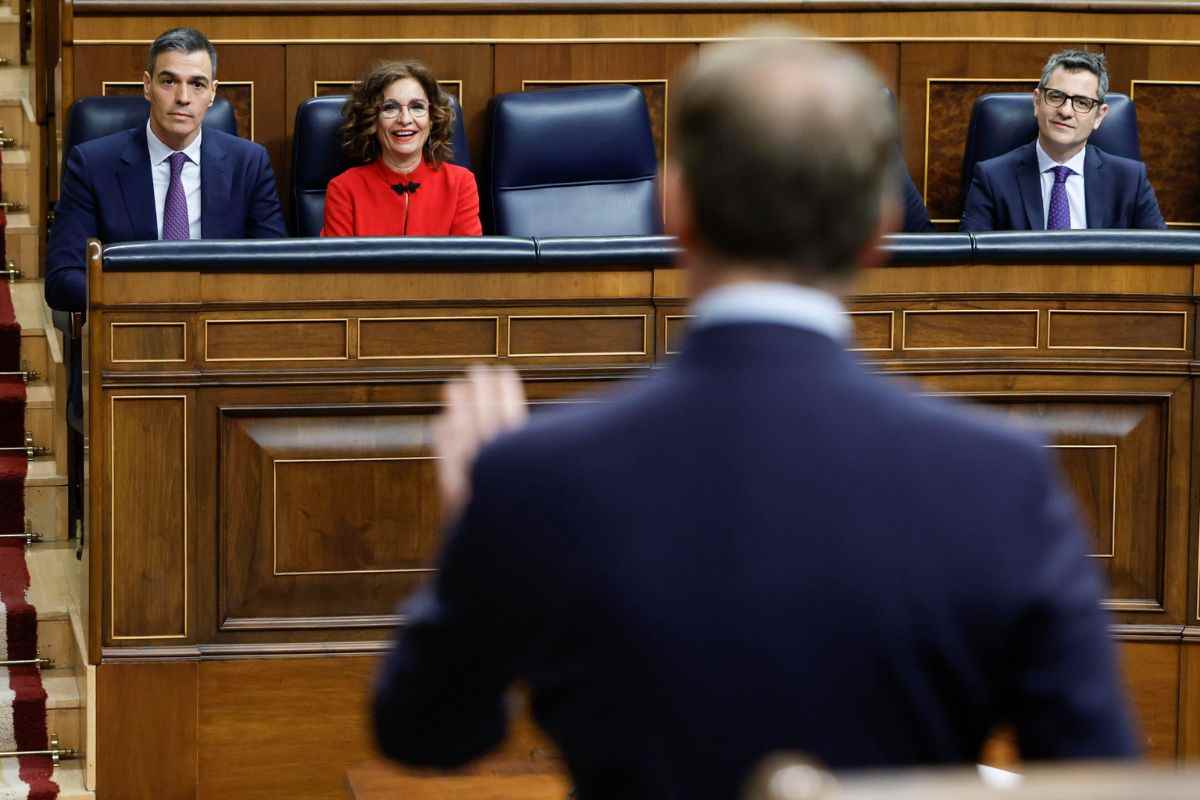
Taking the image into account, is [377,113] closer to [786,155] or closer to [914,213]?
[914,213]

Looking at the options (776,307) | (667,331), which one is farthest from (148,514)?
(776,307)

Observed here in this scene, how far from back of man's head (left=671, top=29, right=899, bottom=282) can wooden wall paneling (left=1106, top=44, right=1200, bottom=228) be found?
3056 mm

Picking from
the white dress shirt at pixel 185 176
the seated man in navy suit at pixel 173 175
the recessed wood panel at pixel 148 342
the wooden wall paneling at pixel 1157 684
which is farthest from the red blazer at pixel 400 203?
the wooden wall paneling at pixel 1157 684

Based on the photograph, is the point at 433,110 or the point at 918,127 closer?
the point at 433,110

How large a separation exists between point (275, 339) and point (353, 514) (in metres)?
A: 0.24

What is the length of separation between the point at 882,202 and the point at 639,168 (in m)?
2.61

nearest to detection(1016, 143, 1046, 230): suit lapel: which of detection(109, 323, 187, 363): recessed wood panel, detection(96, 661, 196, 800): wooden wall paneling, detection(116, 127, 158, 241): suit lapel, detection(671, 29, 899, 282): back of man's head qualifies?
detection(116, 127, 158, 241): suit lapel

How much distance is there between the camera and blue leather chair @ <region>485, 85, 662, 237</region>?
3281 millimetres

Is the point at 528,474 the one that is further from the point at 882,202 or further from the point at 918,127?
the point at 918,127

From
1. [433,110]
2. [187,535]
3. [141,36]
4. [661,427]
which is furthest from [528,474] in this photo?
[141,36]

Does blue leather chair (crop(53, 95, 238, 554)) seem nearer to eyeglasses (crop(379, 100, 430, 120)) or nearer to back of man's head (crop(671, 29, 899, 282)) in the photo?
eyeglasses (crop(379, 100, 430, 120))

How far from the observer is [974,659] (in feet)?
2.34

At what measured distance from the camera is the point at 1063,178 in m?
3.22

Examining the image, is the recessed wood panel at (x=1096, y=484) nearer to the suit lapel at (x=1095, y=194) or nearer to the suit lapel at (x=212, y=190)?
the suit lapel at (x=1095, y=194)
